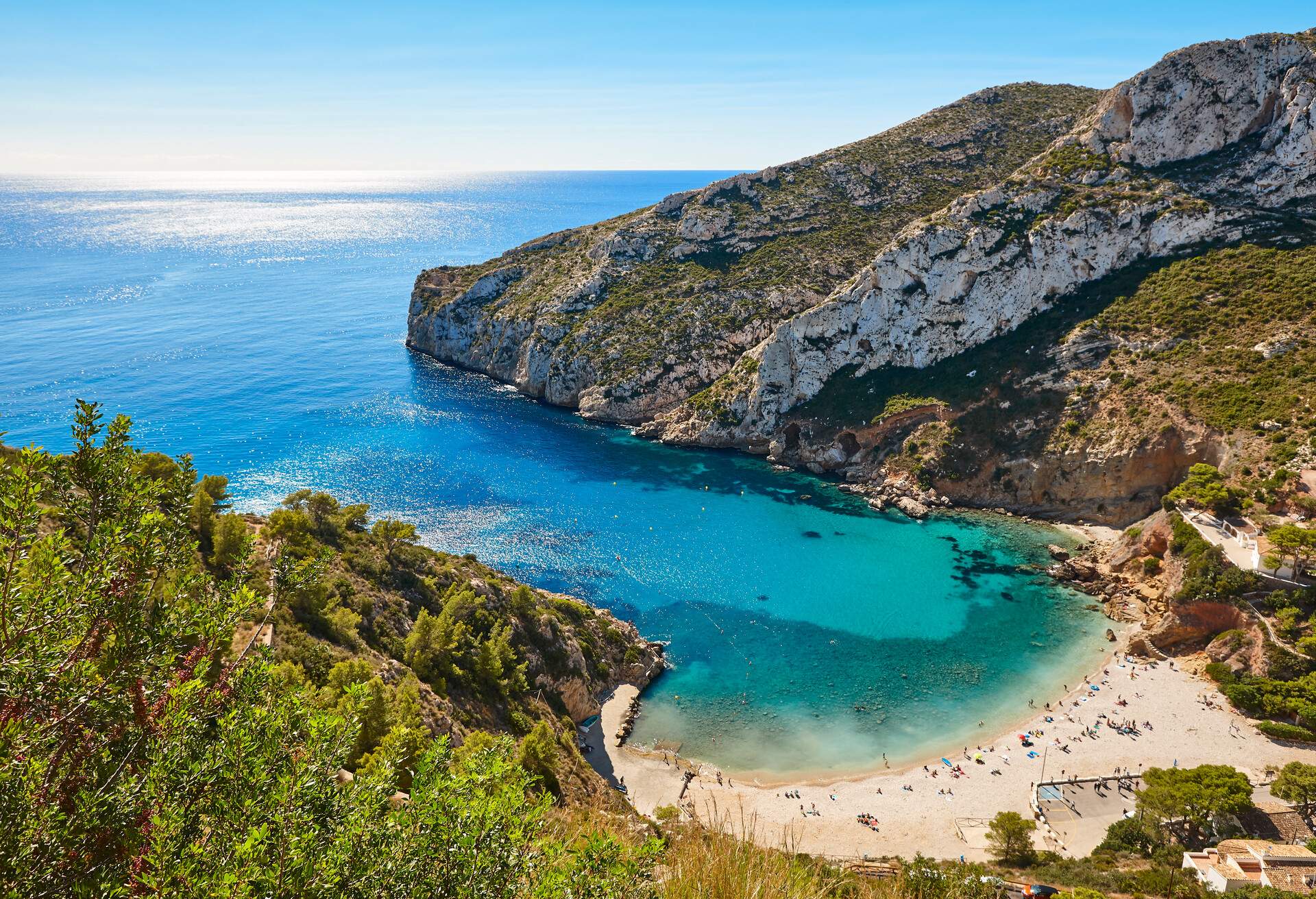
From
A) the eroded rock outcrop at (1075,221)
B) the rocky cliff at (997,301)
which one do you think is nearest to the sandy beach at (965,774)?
the rocky cliff at (997,301)

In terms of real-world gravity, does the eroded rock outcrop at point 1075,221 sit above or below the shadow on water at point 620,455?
above

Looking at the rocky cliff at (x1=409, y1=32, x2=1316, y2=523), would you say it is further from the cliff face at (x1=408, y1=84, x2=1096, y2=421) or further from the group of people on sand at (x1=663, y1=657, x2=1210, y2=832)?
the group of people on sand at (x1=663, y1=657, x2=1210, y2=832)

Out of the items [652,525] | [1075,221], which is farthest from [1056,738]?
[1075,221]

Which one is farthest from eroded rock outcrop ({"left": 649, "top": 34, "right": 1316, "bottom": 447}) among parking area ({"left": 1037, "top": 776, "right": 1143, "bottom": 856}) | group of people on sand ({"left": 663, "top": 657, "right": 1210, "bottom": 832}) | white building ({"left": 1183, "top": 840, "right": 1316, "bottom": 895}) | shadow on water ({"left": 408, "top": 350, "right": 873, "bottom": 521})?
white building ({"left": 1183, "top": 840, "right": 1316, "bottom": 895})

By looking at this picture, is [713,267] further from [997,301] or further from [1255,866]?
[1255,866]

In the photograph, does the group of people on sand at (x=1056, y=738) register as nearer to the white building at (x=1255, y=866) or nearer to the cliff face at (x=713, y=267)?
the white building at (x=1255, y=866)

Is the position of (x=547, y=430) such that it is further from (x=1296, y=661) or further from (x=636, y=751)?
(x=1296, y=661)
